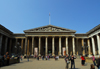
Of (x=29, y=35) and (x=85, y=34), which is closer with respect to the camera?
(x=29, y=35)

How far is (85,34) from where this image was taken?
42.1 meters

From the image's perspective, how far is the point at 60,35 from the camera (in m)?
39.0

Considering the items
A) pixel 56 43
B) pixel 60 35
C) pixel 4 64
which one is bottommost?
pixel 4 64

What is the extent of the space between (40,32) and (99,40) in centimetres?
2123

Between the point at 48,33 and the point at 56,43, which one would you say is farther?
the point at 56,43

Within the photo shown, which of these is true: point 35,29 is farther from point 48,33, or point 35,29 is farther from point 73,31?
Result: point 73,31

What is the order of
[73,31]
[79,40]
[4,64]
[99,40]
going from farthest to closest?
[79,40] → [73,31] → [99,40] → [4,64]

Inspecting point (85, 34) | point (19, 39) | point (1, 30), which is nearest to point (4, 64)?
point (1, 30)

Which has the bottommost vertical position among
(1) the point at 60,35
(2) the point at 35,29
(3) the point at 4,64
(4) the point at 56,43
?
(3) the point at 4,64

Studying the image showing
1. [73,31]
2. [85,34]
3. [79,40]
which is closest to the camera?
[73,31]

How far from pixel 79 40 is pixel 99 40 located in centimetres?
1461

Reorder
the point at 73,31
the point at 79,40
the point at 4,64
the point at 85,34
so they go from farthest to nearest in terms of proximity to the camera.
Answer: the point at 79,40 → the point at 85,34 → the point at 73,31 → the point at 4,64

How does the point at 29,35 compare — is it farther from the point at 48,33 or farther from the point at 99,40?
the point at 99,40

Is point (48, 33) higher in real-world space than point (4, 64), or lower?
higher
